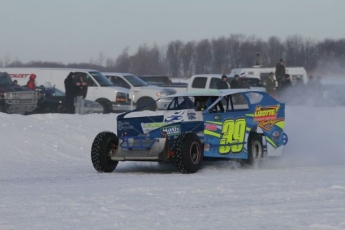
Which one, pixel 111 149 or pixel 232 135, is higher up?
pixel 232 135

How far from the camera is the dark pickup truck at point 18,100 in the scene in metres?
25.1

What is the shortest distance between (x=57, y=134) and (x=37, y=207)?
32.1 ft

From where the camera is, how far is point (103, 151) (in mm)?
13680

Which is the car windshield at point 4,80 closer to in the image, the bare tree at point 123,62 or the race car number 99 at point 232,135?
the race car number 99 at point 232,135

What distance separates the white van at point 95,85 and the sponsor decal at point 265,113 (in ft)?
46.2

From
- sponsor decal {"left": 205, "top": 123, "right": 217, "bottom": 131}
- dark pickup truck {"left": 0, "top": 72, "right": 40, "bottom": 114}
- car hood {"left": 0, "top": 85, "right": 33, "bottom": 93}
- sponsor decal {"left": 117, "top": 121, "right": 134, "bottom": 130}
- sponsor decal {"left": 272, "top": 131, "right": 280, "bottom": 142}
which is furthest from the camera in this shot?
car hood {"left": 0, "top": 85, "right": 33, "bottom": 93}

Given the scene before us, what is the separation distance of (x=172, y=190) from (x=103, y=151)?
3.24m

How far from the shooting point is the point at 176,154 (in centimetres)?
1297

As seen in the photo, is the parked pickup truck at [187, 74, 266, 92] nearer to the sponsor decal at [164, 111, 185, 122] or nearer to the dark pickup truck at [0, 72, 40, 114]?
the dark pickup truck at [0, 72, 40, 114]

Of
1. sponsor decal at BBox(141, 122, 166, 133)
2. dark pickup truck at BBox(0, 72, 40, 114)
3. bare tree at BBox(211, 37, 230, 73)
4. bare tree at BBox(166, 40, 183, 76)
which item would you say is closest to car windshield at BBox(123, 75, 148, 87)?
dark pickup truck at BBox(0, 72, 40, 114)

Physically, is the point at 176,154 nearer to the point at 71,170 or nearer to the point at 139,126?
the point at 139,126

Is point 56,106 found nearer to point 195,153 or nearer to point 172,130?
point 172,130

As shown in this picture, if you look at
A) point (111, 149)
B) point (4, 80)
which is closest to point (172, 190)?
point (111, 149)

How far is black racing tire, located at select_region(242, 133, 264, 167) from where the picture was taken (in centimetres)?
1449
